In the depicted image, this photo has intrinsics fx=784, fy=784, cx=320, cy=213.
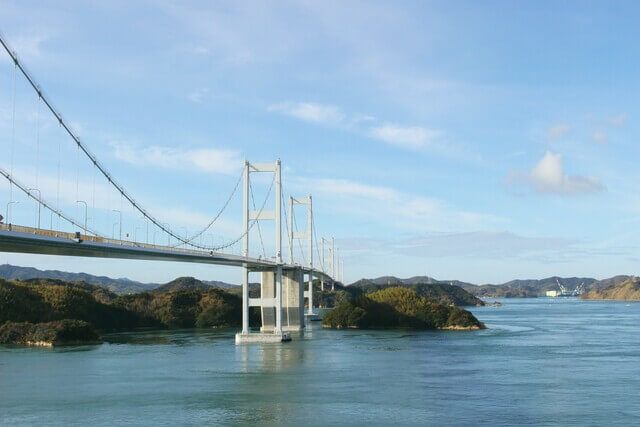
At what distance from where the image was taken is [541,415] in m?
21.1

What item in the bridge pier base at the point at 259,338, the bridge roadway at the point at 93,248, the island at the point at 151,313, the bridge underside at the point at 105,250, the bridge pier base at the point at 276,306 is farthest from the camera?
the island at the point at 151,313

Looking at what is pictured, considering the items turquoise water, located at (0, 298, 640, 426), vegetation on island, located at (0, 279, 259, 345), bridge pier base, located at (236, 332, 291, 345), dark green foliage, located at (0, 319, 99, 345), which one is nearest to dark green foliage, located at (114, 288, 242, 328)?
vegetation on island, located at (0, 279, 259, 345)

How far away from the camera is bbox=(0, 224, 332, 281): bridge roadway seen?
73.5 ft

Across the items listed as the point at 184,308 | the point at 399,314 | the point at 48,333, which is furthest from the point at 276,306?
the point at 184,308

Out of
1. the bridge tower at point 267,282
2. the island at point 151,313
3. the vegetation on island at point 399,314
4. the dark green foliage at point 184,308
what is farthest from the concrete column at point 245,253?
the dark green foliage at point 184,308

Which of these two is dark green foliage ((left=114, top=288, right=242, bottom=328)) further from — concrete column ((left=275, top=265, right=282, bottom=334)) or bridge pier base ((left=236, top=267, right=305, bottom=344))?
concrete column ((left=275, top=265, right=282, bottom=334))

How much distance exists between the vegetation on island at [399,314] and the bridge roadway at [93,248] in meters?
21.1

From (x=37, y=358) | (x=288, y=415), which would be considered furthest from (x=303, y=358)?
(x=288, y=415)

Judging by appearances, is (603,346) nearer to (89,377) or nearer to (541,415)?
(541,415)

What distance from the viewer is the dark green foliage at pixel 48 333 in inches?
1857

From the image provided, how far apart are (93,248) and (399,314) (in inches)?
1596

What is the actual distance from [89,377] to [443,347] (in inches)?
806

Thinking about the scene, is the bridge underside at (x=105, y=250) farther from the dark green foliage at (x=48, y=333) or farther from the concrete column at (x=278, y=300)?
the dark green foliage at (x=48, y=333)

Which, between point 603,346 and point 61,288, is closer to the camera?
point 603,346
